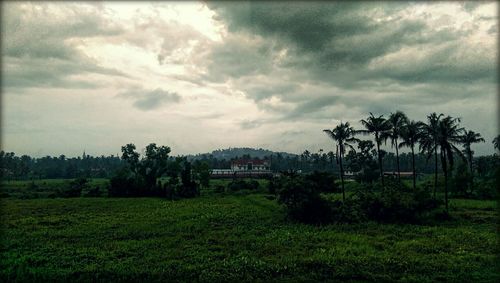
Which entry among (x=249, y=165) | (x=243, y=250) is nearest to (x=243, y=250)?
(x=243, y=250)

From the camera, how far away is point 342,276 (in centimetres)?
1900

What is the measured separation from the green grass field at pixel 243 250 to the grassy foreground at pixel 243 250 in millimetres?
58

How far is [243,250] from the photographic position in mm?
23875

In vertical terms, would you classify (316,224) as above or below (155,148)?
below

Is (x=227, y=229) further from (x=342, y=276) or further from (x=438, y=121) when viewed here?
(x=438, y=121)

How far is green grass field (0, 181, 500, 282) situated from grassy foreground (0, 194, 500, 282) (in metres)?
0.06

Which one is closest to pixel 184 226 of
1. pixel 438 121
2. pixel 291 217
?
pixel 291 217

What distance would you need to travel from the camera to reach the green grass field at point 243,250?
63.2 feet

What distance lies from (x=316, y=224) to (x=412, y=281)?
16183 mm

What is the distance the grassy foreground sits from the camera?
1928 centimetres

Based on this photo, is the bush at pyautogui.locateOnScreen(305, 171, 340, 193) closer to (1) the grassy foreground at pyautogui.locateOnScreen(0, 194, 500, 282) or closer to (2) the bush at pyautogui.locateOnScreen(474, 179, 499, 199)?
(2) the bush at pyautogui.locateOnScreen(474, 179, 499, 199)

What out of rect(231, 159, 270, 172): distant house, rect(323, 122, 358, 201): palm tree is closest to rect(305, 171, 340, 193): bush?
rect(323, 122, 358, 201): palm tree

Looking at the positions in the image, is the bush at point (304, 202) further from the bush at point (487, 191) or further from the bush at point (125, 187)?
the bush at point (125, 187)

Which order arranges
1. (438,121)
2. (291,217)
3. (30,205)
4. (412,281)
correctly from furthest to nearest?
(30,205)
(438,121)
(291,217)
(412,281)
